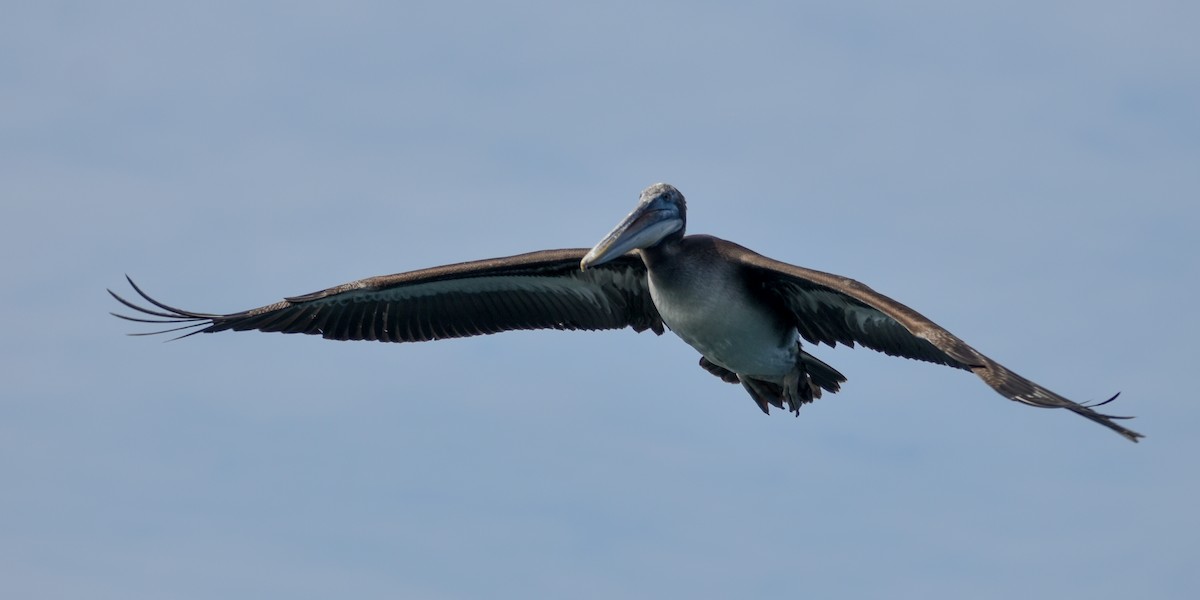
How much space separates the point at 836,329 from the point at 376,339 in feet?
21.7

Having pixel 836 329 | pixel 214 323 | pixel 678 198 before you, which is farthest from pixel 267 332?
pixel 836 329

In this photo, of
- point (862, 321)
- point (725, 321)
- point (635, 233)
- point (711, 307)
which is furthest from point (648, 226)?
point (862, 321)

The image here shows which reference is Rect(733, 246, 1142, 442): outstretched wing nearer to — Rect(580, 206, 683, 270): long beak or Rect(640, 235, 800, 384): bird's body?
Rect(640, 235, 800, 384): bird's body

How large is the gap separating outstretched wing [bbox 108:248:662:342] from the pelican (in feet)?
0.06

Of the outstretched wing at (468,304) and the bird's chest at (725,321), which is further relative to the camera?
the outstretched wing at (468,304)

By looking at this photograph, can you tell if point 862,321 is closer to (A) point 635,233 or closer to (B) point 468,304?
(A) point 635,233

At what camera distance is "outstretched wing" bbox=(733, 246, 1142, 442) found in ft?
56.5

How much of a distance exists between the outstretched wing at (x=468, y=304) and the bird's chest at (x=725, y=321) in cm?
157

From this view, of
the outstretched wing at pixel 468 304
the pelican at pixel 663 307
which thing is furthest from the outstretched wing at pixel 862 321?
the outstretched wing at pixel 468 304

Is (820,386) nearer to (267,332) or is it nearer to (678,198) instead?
(678,198)

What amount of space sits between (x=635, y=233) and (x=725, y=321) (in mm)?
1703

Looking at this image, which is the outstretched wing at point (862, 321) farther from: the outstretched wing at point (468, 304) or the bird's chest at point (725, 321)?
the outstretched wing at point (468, 304)

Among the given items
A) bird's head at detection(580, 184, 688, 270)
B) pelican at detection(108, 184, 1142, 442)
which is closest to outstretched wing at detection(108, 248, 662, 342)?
pelican at detection(108, 184, 1142, 442)

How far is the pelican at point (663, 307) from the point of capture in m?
19.5
